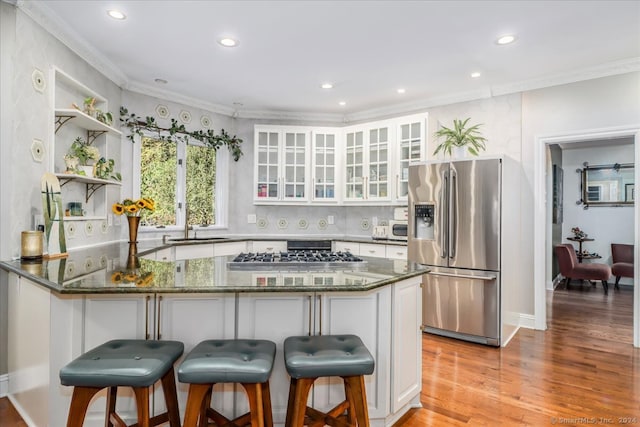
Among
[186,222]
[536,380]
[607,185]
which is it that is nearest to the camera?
[536,380]

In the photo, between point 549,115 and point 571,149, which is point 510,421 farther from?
point 571,149

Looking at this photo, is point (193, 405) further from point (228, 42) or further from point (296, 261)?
point (228, 42)

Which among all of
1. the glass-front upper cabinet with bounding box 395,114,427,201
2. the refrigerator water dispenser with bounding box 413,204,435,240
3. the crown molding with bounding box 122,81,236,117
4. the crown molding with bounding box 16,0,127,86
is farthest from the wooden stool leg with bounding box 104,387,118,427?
the glass-front upper cabinet with bounding box 395,114,427,201

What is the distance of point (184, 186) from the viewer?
15.8 feet

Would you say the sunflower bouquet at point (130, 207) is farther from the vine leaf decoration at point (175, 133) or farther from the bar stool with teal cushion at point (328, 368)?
the bar stool with teal cushion at point (328, 368)

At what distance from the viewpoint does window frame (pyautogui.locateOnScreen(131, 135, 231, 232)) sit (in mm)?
4230

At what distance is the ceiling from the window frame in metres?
0.72

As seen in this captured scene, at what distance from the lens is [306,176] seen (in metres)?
5.12

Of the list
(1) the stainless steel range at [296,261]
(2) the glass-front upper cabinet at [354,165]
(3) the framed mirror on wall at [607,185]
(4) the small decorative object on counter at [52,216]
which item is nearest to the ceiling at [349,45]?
(2) the glass-front upper cabinet at [354,165]

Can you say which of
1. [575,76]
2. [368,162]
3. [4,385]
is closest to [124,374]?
[4,385]

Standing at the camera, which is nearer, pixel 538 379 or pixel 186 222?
pixel 538 379

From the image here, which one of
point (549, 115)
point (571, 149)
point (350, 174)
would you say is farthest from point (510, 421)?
point (571, 149)

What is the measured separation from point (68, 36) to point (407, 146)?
11.7 feet

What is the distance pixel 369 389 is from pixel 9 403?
7.61ft
